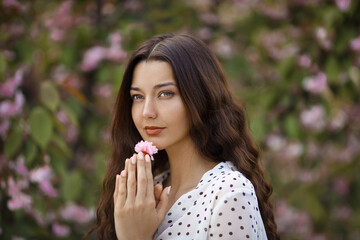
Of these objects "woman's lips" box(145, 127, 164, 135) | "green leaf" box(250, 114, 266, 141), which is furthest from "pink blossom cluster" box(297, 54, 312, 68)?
"woman's lips" box(145, 127, 164, 135)

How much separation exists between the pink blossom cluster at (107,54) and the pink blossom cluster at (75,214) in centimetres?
104

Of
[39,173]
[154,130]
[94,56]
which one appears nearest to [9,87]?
[39,173]

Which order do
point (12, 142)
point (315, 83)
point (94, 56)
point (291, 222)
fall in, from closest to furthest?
point (12, 142) → point (315, 83) → point (94, 56) → point (291, 222)

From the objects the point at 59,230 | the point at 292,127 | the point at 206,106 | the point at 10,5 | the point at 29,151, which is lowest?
the point at 59,230

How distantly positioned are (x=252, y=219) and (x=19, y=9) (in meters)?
2.05

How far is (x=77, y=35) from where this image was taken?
335 cm

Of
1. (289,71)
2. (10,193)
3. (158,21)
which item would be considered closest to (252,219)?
(10,193)

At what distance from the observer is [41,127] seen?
7.98 ft

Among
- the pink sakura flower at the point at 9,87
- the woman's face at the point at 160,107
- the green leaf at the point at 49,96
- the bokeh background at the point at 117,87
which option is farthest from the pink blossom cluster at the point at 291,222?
the woman's face at the point at 160,107

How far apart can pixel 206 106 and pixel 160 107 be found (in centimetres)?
16

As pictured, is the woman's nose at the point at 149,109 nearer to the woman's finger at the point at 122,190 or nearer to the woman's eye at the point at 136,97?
the woman's eye at the point at 136,97

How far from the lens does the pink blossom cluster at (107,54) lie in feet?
11.4

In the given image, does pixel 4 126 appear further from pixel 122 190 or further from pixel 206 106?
pixel 206 106

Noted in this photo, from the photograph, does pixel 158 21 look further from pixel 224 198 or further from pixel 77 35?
pixel 224 198
